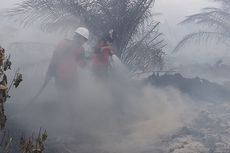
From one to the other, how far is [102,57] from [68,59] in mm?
787

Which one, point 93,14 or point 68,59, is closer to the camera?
point 68,59

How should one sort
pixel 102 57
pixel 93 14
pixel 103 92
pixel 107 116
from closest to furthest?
pixel 107 116
pixel 102 57
pixel 103 92
pixel 93 14

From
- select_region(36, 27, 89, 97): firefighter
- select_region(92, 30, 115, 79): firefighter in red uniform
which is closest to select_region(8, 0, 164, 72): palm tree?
select_region(92, 30, 115, 79): firefighter in red uniform

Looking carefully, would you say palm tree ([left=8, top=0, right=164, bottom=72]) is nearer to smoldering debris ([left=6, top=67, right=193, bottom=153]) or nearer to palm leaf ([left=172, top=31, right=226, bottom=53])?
smoldering debris ([left=6, top=67, right=193, bottom=153])

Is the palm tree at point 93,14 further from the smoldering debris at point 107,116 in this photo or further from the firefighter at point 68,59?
the firefighter at point 68,59

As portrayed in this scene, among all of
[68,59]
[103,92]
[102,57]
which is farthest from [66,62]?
[103,92]

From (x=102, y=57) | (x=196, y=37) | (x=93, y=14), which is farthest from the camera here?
(x=196, y=37)

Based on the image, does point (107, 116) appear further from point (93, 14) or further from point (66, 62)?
point (93, 14)

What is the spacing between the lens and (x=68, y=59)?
7.47m

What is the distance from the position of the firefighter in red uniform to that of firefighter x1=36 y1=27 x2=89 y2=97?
513 mm

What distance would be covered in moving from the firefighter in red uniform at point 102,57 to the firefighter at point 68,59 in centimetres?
51

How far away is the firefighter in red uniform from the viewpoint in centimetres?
795

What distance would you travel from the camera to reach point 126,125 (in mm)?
7090

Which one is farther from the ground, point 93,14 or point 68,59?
point 93,14
